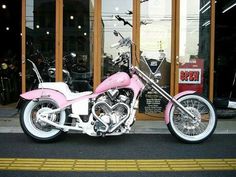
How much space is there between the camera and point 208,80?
30.4 ft

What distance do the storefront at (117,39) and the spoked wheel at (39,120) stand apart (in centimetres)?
239

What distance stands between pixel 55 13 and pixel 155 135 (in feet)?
11.6

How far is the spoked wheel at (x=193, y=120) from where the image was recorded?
6.77 metres

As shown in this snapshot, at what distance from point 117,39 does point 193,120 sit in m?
3.07

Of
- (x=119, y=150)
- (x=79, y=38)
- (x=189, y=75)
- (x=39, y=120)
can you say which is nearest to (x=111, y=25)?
(x=79, y=38)

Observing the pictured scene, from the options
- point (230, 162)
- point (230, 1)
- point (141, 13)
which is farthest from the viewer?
point (230, 1)

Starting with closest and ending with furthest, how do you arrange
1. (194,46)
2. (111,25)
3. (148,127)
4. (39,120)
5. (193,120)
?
(39,120)
(193,120)
(148,127)
(111,25)
(194,46)

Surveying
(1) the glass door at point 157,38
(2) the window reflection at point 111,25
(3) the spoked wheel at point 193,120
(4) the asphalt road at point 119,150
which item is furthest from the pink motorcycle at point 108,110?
(1) the glass door at point 157,38

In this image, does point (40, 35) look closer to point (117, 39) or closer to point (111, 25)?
point (111, 25)

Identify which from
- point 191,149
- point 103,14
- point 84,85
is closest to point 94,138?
point 191,149

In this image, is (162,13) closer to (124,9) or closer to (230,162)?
(124,9)

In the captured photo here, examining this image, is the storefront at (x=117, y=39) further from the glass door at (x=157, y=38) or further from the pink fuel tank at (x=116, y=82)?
the pink fuel tank at (x=116, y=82)

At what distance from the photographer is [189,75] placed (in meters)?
9.17

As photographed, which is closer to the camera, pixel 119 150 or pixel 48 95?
pixel 119 150
